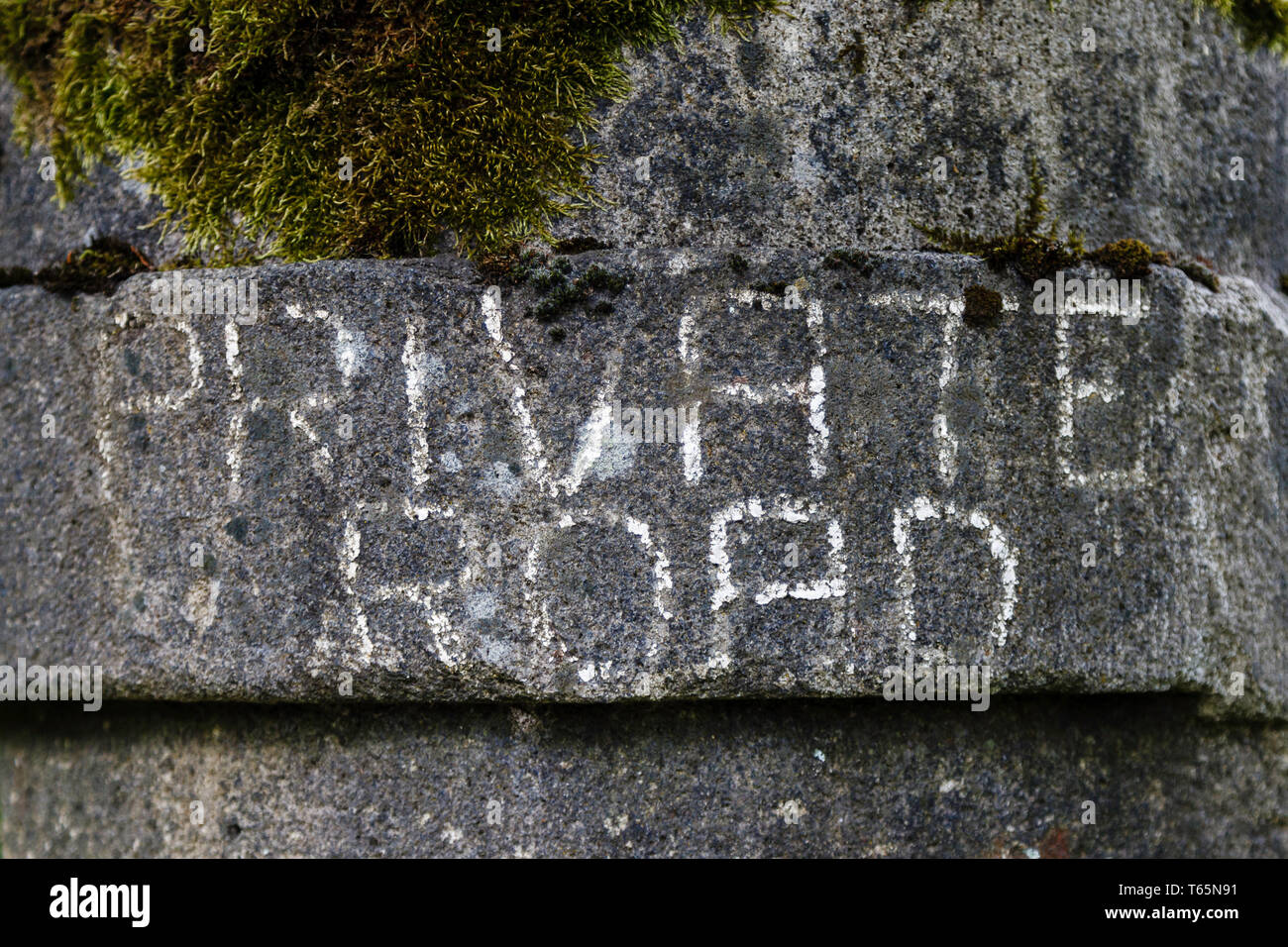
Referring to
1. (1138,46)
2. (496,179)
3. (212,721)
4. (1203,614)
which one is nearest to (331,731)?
(212,721)

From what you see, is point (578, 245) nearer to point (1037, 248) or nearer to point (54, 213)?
point (1037, 248)

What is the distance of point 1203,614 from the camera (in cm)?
225

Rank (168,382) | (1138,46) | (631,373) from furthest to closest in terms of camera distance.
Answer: (1138,46), (168,382), (631,373)

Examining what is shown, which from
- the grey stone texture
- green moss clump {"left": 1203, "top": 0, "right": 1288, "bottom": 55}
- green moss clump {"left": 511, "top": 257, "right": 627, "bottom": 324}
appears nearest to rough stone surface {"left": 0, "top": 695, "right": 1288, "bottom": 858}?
the grey stone texture

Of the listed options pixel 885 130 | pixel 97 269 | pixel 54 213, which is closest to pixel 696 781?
pixel 885 130

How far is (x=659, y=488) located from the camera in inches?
80.0

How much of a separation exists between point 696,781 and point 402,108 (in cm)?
155

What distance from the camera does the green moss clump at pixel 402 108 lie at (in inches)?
84.4

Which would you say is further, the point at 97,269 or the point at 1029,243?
the point at 97,269

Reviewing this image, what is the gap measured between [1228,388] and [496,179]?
1725 millimetres

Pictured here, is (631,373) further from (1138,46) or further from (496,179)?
(1138,46)

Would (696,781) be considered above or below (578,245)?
below

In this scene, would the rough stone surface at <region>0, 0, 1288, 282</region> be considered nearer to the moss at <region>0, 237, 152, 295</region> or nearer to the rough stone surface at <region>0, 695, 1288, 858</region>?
the moss at <region>0, 237, 152, 295</region>

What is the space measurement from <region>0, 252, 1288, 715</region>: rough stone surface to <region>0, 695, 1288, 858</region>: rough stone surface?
0.16 m
